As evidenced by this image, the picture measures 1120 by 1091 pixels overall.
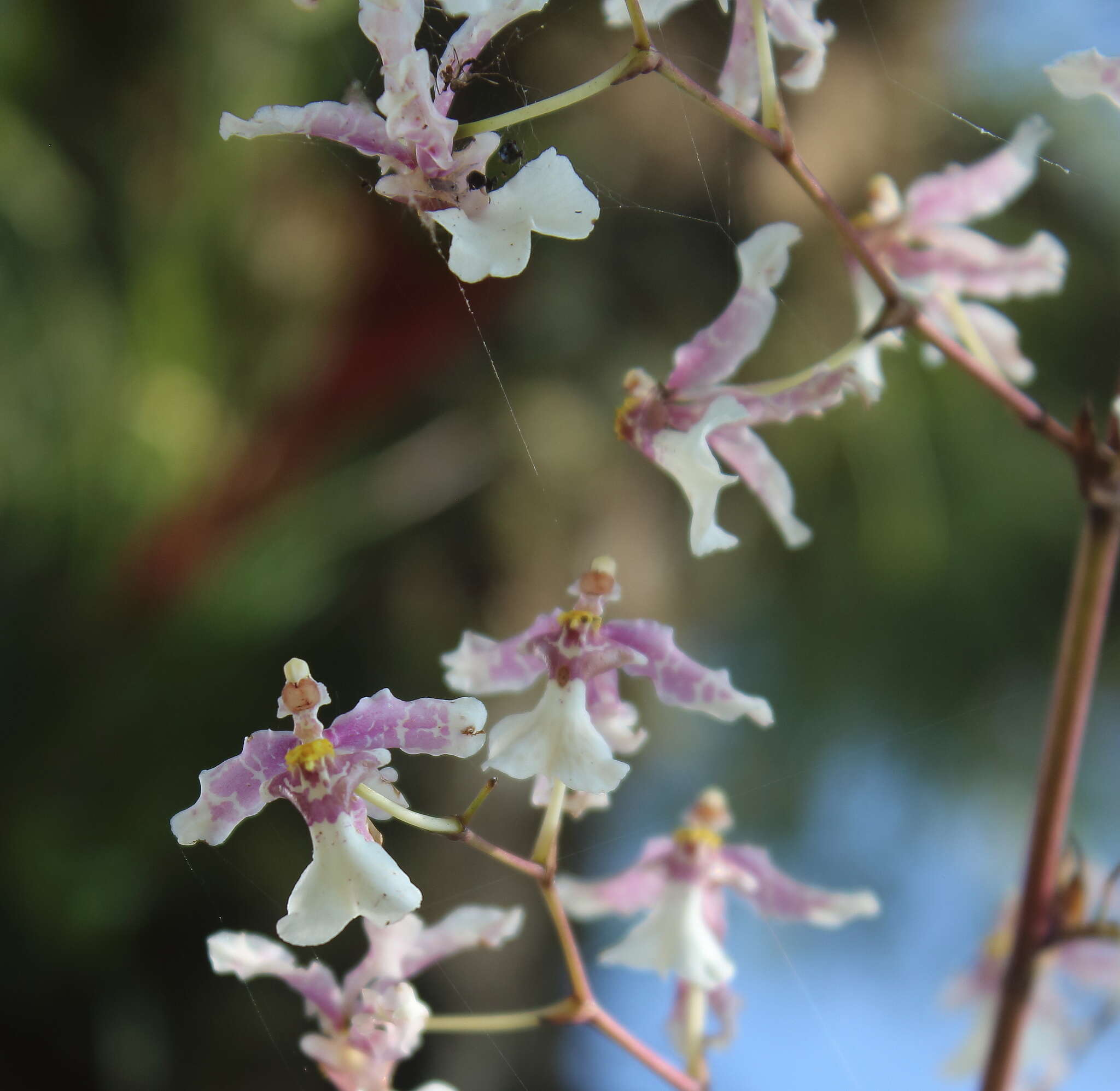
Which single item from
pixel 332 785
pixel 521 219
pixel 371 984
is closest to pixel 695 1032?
pixel 371 984

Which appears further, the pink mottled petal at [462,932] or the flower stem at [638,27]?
the pink mottled petal at [462,932]

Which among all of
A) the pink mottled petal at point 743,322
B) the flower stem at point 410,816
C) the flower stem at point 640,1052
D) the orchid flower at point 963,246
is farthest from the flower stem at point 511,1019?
the orchid flower at point 963,246

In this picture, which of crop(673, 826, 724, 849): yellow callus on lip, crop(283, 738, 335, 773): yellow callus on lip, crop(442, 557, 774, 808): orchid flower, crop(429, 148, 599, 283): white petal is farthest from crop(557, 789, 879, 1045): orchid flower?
crop(429, 148, 599, 283): white petal

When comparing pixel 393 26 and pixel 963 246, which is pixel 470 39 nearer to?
pixel 393 26

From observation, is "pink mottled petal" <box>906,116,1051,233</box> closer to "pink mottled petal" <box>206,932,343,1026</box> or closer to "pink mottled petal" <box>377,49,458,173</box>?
"pink mottled petal" <box>377,49,458,173</box>

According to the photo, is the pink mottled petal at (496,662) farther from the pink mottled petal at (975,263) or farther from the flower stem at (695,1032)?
the pink mottled petal at (975,263)
